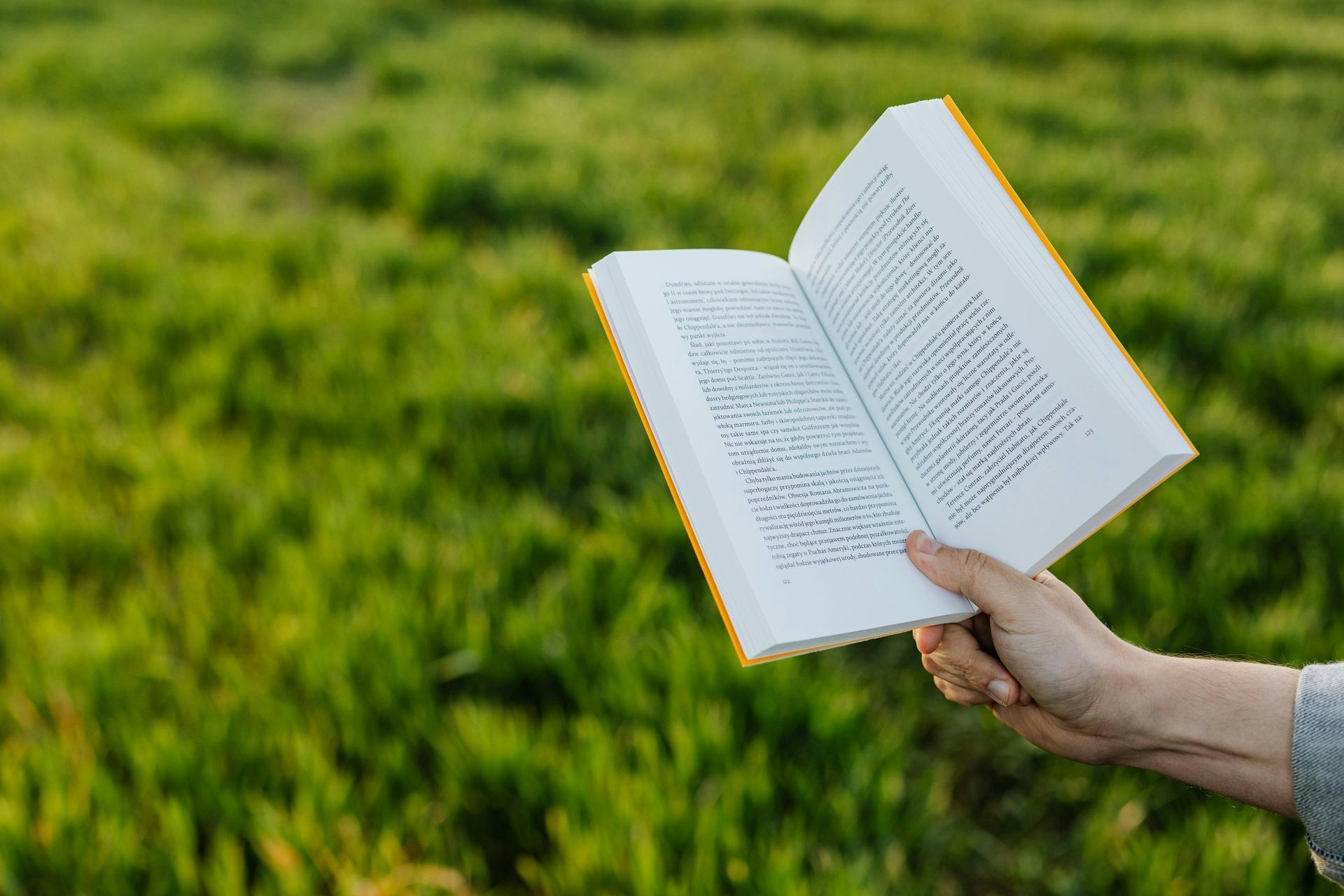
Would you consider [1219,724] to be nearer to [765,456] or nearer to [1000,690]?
[1000,690]

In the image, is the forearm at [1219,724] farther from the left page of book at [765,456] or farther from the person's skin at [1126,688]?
the left page of book at [765,456]

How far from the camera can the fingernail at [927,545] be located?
95cm

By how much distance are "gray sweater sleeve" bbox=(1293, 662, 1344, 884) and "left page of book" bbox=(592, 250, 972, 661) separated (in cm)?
33

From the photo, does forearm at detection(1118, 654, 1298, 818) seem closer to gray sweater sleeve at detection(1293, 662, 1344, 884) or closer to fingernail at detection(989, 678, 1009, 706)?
gray sweater sleeve at detection(1293, 662, 1344, 884)

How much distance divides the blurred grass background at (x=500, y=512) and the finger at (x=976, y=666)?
38 centimetres

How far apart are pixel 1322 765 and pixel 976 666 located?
0.32 meters

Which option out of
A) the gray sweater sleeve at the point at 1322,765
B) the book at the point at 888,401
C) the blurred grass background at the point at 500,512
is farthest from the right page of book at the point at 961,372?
the blurred grass background at the point at 500,512

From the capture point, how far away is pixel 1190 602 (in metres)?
1.70

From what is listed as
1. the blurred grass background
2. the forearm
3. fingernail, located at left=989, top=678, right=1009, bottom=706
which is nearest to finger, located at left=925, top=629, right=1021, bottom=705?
fingernail, located at left=989, top=678, right=1009, bottom=706

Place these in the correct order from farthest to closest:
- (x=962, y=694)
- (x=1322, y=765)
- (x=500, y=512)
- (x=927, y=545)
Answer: (x=500, y=512) < (x=962, y=694) < (x=927, y=545) < (x=1322, y=765)

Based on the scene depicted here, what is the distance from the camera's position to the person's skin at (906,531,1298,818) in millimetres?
902

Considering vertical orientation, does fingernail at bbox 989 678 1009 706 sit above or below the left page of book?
below

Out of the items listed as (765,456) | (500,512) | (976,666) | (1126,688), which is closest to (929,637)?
(976,666)

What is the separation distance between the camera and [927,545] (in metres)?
0.95
